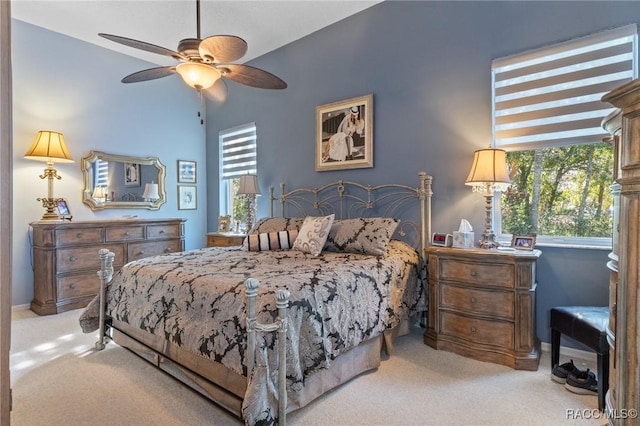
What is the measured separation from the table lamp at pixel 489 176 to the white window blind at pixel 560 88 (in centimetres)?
35

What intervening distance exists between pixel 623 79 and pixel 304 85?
307 centimetres

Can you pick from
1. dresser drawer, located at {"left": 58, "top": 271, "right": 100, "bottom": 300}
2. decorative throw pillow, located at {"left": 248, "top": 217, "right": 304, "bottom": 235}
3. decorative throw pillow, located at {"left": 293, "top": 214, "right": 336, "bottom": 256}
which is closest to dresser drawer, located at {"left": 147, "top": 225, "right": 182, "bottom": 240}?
dresser drawer, located at {"left": 58, "top": 271, "right": 100, "bottom": 300}

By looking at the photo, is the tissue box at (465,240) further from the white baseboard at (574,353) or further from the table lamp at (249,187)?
the table lamp at (249,187)

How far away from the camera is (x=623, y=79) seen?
94.2 inches

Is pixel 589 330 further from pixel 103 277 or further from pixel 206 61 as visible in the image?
pixel 103 277

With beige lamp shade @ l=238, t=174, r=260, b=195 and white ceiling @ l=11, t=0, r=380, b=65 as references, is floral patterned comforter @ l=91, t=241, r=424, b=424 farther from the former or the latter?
white ceiling @ l=11, t=0, r=380, b=65

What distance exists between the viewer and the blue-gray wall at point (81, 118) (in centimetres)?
385

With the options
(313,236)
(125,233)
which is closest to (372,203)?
(313,236)

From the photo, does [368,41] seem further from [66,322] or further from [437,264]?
[66,322]

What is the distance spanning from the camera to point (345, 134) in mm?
3854

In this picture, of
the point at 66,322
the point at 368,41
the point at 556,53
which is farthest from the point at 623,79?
the point at 66,322

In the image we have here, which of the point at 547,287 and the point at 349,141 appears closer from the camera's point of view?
the point at 547,287

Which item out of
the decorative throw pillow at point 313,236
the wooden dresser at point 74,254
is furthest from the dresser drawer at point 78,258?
the decorative throw pillow at point 313,236

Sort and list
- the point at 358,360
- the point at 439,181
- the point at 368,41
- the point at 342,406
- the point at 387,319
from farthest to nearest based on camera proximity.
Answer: the point at 368,41 → the point at 439,181 → the point at 387,319 → the point at 358,360 → the point at 342,406
